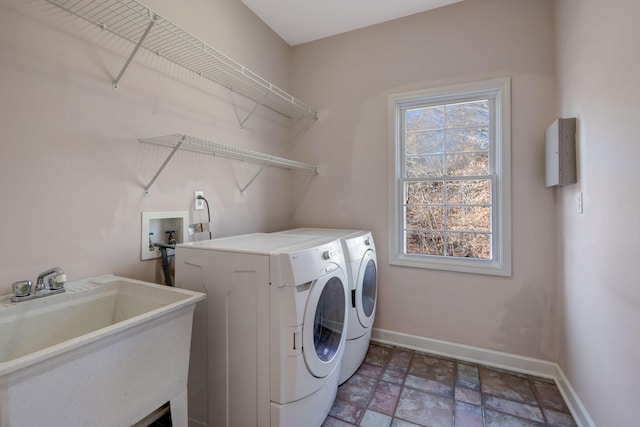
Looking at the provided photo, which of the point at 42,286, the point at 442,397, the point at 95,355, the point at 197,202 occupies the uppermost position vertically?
the point at 197,202

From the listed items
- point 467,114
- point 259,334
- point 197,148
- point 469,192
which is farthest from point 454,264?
point 197,148

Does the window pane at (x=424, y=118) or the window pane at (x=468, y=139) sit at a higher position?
the window pane at (x=424, y=118)

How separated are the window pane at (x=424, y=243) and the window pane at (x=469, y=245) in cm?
7

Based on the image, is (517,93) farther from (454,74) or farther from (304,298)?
(304,298)

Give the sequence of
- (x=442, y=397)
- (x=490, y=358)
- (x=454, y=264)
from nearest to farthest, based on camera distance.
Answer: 1. (x=442, y=397)
2. (x=490, y=358)
3. (x=454, y=264)

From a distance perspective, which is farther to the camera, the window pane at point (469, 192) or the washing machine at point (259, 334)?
the window pane at point (469, 192)

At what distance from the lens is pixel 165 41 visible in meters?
1.55

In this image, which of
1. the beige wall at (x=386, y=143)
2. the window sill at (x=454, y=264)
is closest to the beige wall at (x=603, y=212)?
the beige wall at (x=386, y=143)

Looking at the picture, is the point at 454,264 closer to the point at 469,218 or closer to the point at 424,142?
the point at 469,218

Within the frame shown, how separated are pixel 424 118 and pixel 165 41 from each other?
1.89 meters

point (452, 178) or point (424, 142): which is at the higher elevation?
point (424, 142)

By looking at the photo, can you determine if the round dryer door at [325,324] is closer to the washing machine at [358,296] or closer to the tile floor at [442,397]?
the washing machine at [358,296]

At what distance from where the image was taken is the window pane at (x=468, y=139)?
226 cm

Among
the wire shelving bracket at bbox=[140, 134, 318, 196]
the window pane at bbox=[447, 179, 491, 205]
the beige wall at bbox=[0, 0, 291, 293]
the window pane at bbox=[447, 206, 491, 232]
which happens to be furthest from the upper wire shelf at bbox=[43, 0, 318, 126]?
the window pane at bbox=[447, 206, 491, 232]
